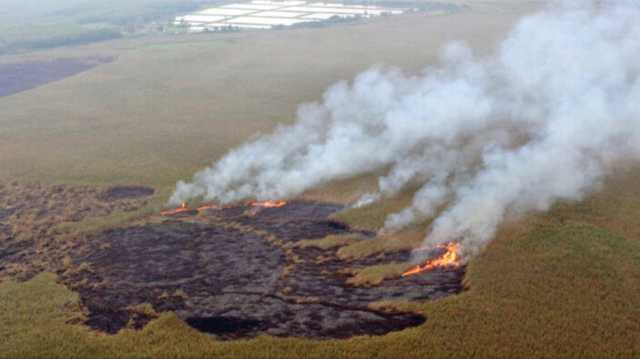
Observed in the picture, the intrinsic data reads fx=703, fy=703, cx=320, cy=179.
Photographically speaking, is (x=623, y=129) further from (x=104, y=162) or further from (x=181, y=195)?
(x=104, y=162)

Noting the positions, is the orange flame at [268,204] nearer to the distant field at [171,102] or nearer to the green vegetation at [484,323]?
the distant field at [171,102]

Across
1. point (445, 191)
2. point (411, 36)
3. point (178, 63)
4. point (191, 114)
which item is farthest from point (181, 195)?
point (411, 36)

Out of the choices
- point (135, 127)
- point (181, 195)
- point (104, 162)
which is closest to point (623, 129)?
point (181, 195)

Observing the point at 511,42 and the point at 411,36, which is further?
the point at 411,36

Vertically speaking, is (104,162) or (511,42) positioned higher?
(511,42)

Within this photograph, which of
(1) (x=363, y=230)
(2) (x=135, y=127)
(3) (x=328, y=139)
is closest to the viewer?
(1) (x=363, y=230)

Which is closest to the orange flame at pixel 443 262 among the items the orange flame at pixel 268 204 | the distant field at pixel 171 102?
the orange flame at pixel 268 204

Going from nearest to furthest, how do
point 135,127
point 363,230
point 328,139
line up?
point 363,230 → point 328,139 → point 135,127

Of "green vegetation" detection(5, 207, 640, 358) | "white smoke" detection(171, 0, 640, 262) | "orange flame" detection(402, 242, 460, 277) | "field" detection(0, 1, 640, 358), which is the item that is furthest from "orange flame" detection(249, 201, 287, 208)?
"green vegetation" detection(5, 207, 640, 358)
